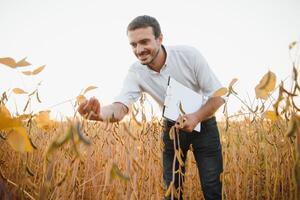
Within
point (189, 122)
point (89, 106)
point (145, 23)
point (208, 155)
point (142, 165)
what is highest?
point (145, 23)

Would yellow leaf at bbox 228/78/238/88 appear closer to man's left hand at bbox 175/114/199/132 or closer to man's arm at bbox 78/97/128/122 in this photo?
man's arm at bbox 78/97/128/122

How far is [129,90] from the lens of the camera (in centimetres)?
173

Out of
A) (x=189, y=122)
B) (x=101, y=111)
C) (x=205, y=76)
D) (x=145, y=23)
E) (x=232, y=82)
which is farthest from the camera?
(x=145, y=23)

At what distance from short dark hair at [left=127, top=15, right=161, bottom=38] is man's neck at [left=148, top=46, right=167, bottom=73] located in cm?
12

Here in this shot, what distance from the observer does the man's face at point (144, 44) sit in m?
1.61

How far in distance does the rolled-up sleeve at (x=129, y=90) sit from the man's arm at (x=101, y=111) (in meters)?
0.04

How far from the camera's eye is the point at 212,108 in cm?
138

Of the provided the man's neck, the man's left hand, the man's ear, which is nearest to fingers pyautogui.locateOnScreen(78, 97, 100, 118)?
the man's left hand

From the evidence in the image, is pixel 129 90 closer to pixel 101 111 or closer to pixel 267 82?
pixel 101 111

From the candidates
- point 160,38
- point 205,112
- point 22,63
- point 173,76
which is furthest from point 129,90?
point 22,63

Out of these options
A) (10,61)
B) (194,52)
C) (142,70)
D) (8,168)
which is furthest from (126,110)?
(10,61)

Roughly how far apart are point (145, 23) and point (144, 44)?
0.50 feet

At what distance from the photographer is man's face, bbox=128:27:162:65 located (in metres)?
1.61

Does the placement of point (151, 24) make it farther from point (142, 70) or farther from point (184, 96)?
point (184, 96)
